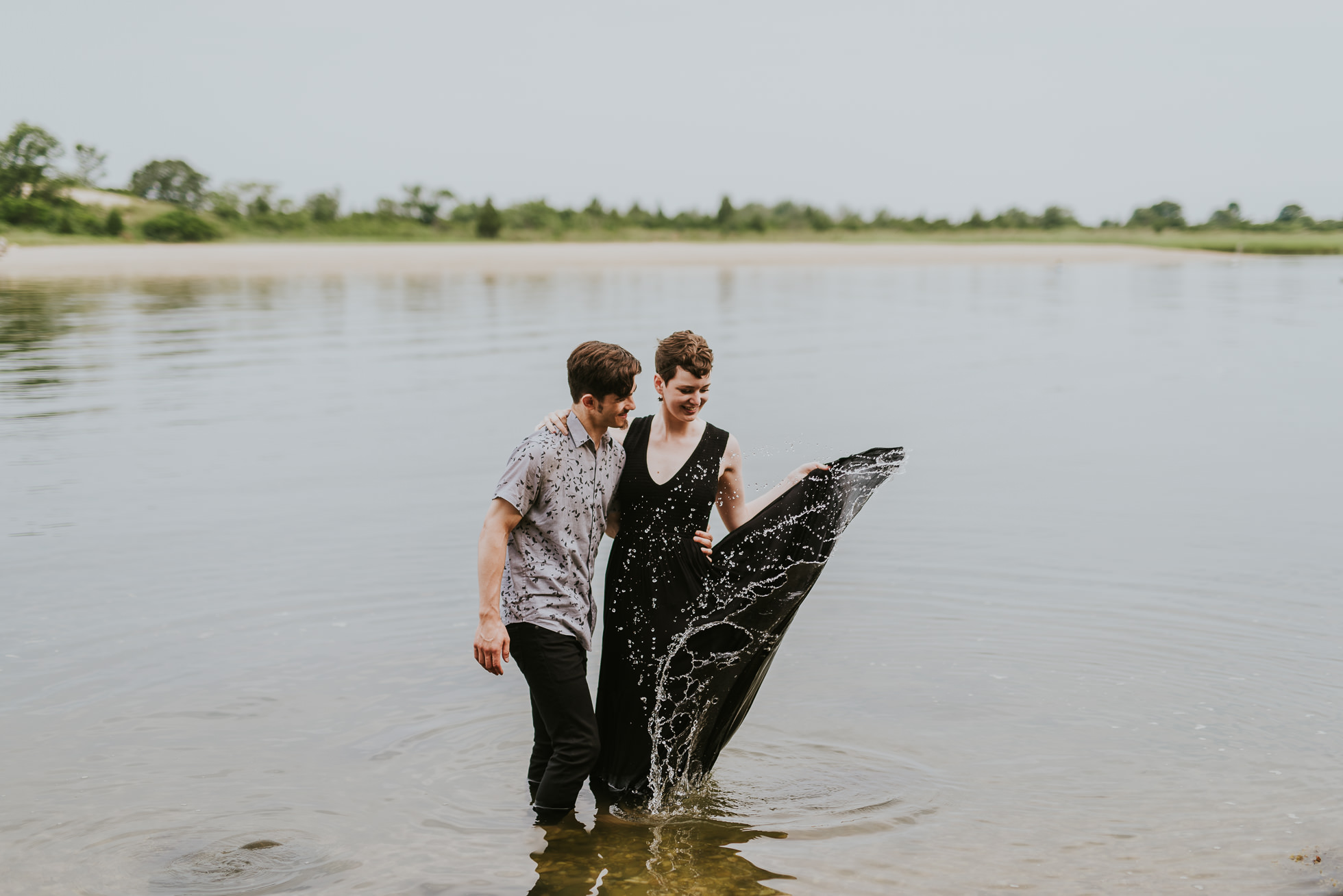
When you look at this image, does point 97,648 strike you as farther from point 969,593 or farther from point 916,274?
point 916,274

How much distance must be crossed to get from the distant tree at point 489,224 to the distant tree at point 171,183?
23.2 metres

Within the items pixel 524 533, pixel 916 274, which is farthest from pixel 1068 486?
pixel 916 274

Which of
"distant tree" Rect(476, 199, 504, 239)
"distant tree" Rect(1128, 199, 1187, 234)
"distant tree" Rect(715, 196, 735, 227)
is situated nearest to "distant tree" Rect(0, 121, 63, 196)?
"distant tree" Rect(476, 199, 504, 239)

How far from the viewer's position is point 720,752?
5875 mm

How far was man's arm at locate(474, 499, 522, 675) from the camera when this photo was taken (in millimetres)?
4234

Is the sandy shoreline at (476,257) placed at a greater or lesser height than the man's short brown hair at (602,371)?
greater

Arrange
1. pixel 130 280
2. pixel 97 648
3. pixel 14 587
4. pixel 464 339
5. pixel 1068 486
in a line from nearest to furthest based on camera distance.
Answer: pixel 97 648 → pixel 14 587 → pixel 1068 486 → pixel 464 339 → pixel 130 280

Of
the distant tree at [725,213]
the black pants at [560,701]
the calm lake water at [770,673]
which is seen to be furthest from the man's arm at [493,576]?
the distant tree at [725,213]

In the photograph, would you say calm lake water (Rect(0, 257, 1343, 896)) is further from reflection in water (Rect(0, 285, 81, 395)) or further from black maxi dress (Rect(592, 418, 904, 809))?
reflection in water (Rect(0, 285, 81, 395))

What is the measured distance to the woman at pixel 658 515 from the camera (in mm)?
4586

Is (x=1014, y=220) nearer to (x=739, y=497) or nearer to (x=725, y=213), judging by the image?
(x=725, y=213)

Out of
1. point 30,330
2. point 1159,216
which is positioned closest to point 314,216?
point 30,330

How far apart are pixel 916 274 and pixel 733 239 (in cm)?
2445

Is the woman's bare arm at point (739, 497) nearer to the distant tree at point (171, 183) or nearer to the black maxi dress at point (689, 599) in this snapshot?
the black maxi dress at point (689, 599)
